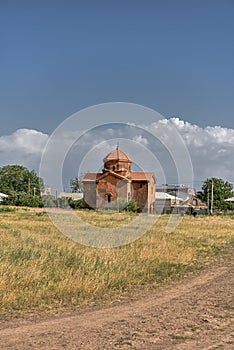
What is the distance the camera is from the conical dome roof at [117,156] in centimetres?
6553

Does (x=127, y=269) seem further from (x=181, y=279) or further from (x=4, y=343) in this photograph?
(x=4, y=343)

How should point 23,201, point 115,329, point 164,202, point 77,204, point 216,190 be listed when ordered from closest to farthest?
1. point 115,329
2. point 77,204
3. point 23,201
4. point 164,202
5. point 216,190

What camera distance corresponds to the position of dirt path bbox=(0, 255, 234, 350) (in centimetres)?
558

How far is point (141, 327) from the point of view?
6.41 meters

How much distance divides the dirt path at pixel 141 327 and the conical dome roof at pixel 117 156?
5684cm

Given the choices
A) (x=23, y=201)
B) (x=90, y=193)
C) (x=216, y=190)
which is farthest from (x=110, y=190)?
(x=216, y=190)

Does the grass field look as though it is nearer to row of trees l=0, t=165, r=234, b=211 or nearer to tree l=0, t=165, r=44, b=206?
row of trees l=0, t=165, r=234, b=211

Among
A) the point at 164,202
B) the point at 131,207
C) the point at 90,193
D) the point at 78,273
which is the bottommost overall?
the point at 78,273

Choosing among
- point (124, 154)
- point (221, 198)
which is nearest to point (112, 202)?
point (124, 154)

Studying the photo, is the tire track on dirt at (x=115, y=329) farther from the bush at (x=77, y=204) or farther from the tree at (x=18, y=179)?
the tree at (x=18, y=179)

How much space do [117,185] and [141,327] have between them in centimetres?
5679

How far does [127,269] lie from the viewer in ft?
37.3

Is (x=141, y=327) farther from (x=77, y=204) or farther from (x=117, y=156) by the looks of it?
(x=117, y=156)

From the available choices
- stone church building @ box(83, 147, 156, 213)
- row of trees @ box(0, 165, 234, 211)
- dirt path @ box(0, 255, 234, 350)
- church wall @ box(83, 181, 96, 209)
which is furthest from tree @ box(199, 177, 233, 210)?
dirt path @ box(0, 255, 234, 350)
